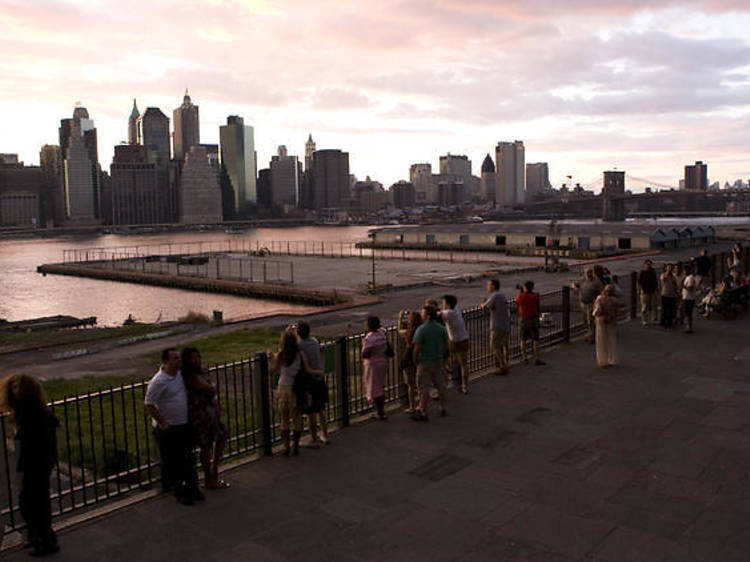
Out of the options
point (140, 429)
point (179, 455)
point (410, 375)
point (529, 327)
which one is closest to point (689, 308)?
point (529, 327)

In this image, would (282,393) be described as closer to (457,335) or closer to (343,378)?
(343,378)

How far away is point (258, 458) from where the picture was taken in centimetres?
936

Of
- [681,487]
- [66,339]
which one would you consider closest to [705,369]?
[681,487]

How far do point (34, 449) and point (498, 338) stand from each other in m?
8.85

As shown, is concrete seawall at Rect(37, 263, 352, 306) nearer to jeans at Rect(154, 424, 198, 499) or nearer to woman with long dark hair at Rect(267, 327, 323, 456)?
woman with long dark hair at Rect(267, 327, 323, 456)

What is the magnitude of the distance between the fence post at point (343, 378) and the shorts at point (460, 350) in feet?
6.87

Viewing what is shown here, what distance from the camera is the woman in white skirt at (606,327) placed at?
13.9 m

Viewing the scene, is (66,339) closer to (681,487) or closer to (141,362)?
(141,362)

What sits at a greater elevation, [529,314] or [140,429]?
[529,314]

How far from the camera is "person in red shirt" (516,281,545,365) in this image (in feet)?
45.5

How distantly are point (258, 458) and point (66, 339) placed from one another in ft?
85.5

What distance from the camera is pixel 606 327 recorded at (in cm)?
1397

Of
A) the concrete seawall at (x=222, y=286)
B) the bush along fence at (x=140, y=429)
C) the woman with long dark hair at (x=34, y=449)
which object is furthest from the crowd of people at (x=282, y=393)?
the concrete seawall at (x=222, y=286)

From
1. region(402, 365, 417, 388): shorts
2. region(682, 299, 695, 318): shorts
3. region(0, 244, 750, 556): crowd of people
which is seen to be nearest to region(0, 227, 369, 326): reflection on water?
region(682, 299, 695, 318): shorts
